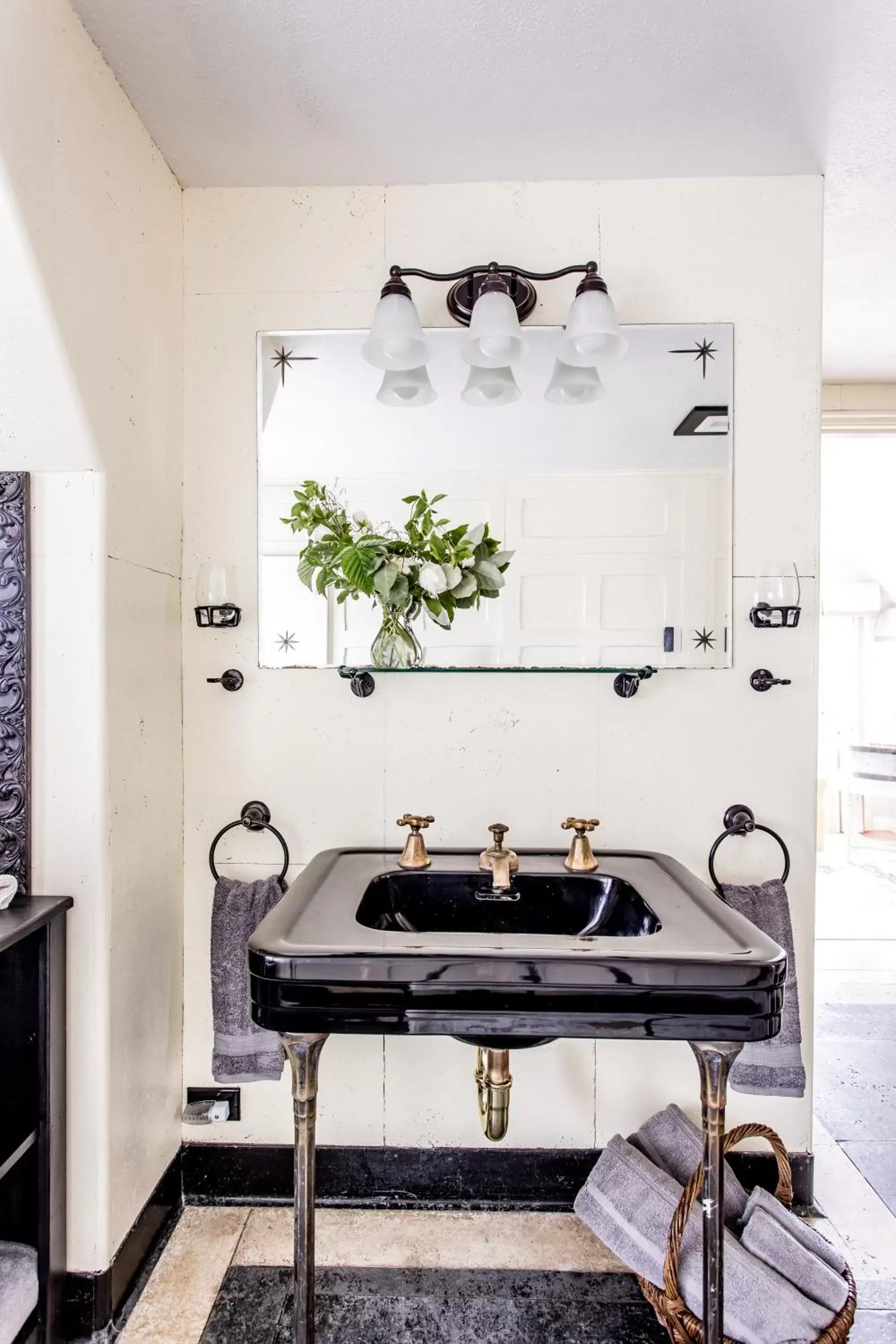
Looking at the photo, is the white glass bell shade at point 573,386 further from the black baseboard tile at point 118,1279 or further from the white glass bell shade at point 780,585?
the black baseboard tile at point 118,1279

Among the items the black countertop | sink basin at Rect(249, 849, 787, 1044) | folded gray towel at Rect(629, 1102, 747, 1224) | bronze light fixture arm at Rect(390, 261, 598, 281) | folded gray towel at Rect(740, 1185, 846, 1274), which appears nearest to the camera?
sink basin at Rect(249, 849, 787, 1044)

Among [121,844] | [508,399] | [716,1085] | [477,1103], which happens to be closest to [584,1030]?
[716,1085]

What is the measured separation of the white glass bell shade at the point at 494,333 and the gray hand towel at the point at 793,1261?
5.53 feet

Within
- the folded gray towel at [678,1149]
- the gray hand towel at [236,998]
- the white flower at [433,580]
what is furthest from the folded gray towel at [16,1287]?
the white flower at [433,580]

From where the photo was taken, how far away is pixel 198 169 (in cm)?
167

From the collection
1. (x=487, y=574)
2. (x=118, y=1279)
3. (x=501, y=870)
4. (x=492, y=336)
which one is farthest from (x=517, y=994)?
(x=492, y=336)

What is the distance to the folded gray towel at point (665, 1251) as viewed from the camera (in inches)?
49.4

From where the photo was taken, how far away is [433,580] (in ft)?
5.24

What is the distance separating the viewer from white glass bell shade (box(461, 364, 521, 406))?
169 cm

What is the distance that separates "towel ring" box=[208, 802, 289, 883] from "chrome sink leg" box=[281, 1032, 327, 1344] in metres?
0.58

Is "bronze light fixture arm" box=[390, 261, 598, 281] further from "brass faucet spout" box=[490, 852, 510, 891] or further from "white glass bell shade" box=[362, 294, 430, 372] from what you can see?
"brass faucet spout" box=[490, 852, 510, 891]

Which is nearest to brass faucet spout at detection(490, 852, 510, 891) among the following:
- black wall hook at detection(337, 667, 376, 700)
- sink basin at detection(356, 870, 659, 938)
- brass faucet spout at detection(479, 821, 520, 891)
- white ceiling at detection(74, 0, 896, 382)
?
brass faucet spout at detection(479, 821, 520, 891)

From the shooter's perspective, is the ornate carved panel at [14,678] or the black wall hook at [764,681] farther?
the black wall hook at [764,681]

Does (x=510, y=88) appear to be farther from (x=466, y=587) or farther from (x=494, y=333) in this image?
(x=466, y=587)
